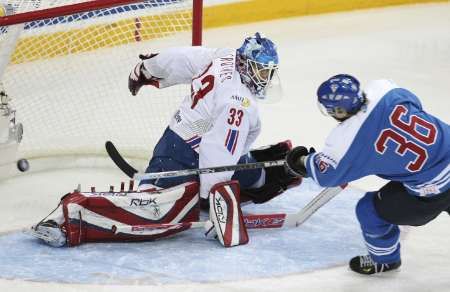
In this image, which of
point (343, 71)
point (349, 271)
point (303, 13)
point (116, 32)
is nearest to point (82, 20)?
point (116, 32)

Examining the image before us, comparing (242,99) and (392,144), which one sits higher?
(242,99)

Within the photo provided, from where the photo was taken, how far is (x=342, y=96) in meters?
2.61

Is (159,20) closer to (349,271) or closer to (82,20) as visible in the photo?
(82,20)

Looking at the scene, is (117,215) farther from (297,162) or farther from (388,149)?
(388,149)

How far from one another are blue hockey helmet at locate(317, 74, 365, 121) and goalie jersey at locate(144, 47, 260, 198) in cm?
45

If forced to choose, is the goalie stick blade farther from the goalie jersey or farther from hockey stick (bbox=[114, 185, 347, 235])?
hockey stick (bbox=[114, 185, 347, 235])

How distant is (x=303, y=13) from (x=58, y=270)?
458cm

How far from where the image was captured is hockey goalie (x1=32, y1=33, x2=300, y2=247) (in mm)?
3037

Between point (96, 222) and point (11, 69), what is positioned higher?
point (11, 69)

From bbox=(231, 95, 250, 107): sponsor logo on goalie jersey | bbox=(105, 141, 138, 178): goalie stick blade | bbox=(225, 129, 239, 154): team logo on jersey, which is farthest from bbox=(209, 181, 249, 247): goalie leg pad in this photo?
bbox=(105, 141, 138, 178): goalie stick blade

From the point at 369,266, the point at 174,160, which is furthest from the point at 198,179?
the point at 369,266

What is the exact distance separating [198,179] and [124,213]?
1.01ft

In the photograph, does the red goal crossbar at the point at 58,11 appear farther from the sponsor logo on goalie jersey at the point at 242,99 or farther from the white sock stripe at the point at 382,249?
the white sock stripe at the point at 382,249

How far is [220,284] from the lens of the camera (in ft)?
9.07
